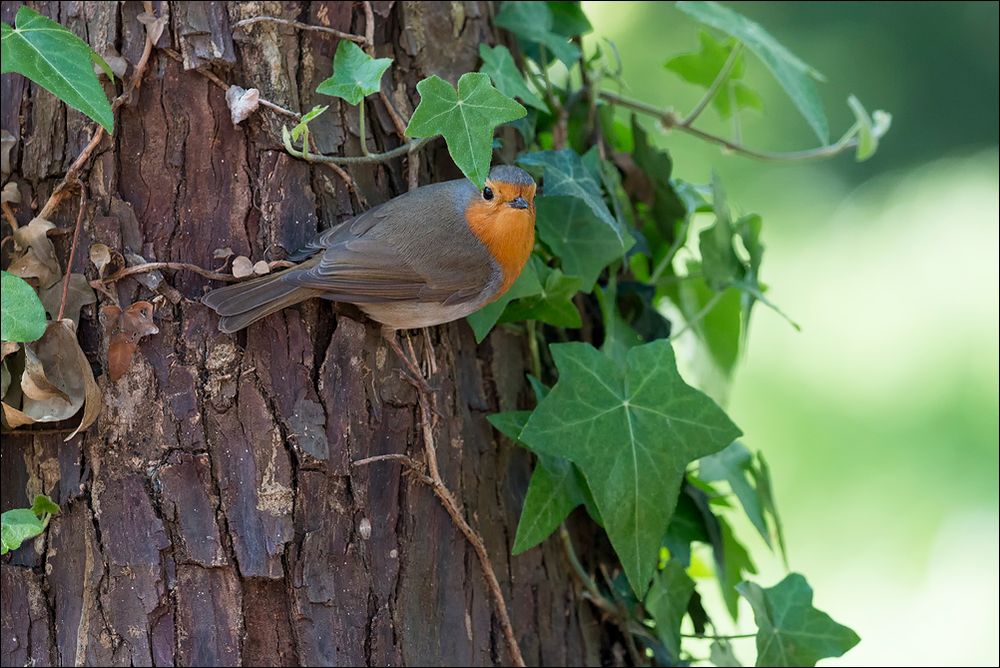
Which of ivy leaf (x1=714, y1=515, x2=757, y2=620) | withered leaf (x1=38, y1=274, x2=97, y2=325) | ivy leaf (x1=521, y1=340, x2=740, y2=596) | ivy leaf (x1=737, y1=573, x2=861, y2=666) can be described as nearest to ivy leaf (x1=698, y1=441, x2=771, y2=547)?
Answer: ivy leaf (x1=714, y1=515, x2=757, y2=620)

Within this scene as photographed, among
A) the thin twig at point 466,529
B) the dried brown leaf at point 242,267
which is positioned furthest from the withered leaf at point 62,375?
the thin twig at point 466,529

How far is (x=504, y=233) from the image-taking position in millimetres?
1880

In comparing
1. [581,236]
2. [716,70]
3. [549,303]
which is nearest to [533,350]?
[549,303]

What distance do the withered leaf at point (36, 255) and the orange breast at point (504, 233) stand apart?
2.35ft

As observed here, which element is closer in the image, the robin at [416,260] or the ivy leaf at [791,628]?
the robin at [416,260]

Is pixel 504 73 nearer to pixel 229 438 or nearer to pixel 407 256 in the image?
pixel 407 256

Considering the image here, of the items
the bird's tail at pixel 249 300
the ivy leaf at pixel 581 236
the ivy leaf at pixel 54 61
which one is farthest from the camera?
the ivy leaf at pixel 581 236

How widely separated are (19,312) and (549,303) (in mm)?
927

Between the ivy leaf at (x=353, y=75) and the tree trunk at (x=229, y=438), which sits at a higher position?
the ivy leaf at (x=353, y=75)

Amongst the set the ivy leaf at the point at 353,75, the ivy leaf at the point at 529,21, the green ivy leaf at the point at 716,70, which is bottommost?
the ivy leaf at the point at 353,75

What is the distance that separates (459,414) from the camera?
6.15 feet

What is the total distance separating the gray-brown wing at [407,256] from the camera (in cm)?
168

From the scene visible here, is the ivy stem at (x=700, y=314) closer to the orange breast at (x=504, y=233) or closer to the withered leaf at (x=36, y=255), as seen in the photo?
the orange breast at (x=504, y=233)

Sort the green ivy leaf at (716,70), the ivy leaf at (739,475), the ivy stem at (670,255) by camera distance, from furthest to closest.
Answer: the green ivy leaf at (716,70) < the ivy stem at (670,255) < the ivy leaf at (739,475)
